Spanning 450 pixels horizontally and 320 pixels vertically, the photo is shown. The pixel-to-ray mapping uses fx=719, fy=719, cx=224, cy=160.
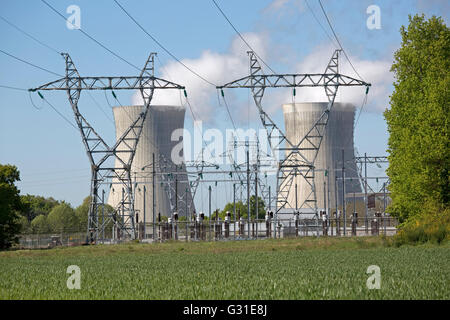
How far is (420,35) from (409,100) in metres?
3.34

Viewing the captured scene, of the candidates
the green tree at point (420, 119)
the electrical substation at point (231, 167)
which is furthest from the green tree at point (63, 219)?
the green tree at point (420, 119)

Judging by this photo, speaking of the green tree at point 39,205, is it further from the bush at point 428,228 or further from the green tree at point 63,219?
the bush at point 428,228

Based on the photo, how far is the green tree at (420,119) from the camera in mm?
30766

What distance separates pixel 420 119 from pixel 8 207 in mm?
26310

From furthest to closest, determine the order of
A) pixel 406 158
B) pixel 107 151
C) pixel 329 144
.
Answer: pixel 329 144, pixel 107 151, pixel 406 158

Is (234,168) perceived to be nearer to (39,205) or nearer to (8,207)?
(8,207)

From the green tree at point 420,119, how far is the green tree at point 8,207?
23.6 m

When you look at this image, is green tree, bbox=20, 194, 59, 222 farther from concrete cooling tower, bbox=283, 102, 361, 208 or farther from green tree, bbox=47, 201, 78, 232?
concrete cooling tower, bbox=283, 102, 361, 208

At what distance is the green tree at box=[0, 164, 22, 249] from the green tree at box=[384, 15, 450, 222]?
77.5 ft

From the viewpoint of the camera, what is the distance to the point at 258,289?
12.4 metres

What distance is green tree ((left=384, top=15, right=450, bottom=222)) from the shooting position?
30766 mm

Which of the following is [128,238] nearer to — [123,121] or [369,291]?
[123,121]
